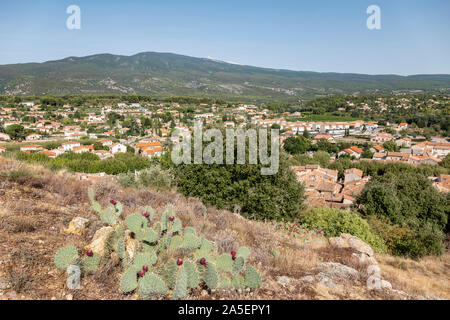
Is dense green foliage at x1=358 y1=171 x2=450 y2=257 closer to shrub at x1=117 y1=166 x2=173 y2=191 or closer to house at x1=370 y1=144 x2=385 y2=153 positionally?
shrub at x1=117 y1=166 x2=173 y2=191

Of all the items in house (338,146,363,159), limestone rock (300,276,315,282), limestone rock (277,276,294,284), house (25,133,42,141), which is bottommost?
house (338,146,363,159)

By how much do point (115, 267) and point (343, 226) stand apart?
745 centimetres

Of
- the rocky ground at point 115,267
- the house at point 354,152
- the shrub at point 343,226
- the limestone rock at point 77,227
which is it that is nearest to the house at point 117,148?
the rocky ground at point 115,267

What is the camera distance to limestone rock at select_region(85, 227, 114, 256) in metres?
3.52

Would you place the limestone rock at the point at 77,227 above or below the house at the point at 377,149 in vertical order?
above

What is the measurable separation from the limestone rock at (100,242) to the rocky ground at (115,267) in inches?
10.1

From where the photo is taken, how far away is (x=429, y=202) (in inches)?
590

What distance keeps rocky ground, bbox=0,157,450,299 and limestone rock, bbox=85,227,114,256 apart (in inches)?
10.1

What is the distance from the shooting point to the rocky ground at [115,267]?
9.80ft

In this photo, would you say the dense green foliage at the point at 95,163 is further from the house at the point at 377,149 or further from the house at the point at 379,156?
the house at the point at 377,149

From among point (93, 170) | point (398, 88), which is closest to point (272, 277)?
point (93, 170)

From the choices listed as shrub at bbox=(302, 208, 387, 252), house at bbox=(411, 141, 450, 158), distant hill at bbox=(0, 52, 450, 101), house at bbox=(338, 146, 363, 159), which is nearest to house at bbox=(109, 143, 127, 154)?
house at bbox=(338, 146, 363, 159)

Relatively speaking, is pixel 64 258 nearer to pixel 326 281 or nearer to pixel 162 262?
pixel 162 262

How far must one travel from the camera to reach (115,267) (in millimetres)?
3410
